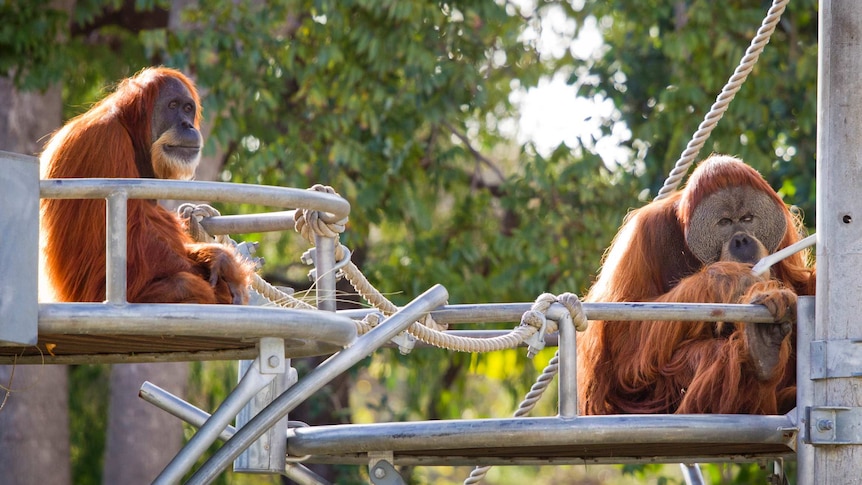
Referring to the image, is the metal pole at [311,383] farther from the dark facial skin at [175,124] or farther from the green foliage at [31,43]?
the green foliage at [31,43]

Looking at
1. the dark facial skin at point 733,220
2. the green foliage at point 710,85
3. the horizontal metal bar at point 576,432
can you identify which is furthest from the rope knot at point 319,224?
the green foliage at point 710,85

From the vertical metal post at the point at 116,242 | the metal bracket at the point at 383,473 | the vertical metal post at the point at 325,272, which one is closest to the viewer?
the vertical metal post at the point at 116,242

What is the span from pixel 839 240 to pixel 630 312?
57cm

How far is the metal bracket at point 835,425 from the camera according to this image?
3.21 metres

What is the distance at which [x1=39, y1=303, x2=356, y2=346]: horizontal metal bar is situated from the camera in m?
2.77

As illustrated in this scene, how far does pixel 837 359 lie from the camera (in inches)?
129

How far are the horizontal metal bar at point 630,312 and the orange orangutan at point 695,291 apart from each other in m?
0.49

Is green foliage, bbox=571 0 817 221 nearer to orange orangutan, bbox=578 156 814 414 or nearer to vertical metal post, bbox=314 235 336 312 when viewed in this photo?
orange orangutan, bbox=578 156 814 414

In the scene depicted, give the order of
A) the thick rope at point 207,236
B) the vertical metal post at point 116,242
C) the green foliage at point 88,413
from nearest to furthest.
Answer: the vertical metal post at point 116,242
the thick rope at point 207,236
the green foliage at point 88,413

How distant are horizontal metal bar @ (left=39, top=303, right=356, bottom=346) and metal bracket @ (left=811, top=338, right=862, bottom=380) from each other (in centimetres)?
123

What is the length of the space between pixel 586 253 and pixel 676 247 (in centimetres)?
403

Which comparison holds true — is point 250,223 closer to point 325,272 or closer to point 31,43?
point 325,272

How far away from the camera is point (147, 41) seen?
8.41 meters

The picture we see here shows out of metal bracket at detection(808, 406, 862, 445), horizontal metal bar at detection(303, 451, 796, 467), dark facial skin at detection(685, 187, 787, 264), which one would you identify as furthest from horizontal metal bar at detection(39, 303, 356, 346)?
dark facial skin at detection(685, 187, 787, 264)
